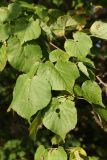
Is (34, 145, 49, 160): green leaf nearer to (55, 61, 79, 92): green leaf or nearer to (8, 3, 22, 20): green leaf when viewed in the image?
(55, 61, 79, 92): green leaf

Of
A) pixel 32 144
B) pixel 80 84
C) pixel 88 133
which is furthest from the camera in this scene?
pixel 88 133

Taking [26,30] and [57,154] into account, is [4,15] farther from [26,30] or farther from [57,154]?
[57,154]

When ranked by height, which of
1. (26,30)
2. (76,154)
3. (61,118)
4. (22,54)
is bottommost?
(76,154)

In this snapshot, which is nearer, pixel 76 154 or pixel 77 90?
pixel 77 90

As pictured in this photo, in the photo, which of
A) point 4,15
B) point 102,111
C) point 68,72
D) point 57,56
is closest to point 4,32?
point 4,15

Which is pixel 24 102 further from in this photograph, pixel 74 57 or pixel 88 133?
pixel 88 133

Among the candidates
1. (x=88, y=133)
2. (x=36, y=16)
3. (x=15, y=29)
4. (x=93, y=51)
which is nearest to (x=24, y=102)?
(x=15, y=29)
